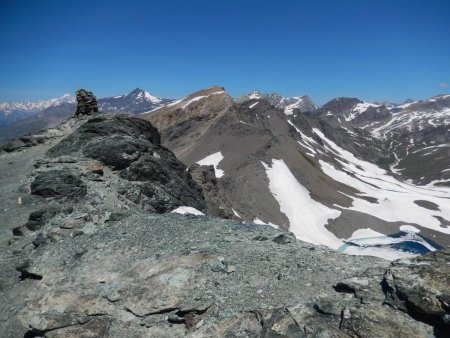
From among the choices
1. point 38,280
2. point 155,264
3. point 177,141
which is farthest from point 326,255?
point 177,141

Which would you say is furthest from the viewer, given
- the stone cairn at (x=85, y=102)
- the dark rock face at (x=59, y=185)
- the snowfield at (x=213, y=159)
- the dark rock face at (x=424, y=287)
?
the snowfield at (x=213, y=159)

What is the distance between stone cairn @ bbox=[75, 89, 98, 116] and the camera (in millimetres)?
32031

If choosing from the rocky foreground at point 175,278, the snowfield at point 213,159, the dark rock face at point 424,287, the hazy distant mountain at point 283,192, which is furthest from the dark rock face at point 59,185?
the snowfield at point 213,159

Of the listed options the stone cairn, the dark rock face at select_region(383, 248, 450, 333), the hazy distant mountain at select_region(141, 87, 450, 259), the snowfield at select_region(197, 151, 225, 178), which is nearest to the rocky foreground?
the dark rock face at select_region(383, 248, 450, 333)

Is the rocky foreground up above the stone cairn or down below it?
below

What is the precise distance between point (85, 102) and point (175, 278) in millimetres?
24894

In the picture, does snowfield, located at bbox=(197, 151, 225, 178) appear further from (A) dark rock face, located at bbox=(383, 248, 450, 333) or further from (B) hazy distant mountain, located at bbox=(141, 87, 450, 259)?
(A) dark rock face, located at bbox=(383, 248, 450, 333)

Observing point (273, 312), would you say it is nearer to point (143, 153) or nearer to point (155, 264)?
point (155, 264)

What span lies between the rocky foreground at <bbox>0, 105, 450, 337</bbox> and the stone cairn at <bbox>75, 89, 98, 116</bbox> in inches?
462

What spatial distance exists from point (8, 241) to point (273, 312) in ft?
47.2

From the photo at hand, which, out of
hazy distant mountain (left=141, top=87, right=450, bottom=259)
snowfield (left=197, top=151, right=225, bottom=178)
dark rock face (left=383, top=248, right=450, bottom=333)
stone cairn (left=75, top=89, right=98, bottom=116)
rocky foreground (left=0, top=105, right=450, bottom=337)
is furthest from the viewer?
snowfield (left=197, top=151, right=225, bottom=178)

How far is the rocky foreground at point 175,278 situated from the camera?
9773mm

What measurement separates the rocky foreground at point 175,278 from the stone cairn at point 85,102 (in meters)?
11.7

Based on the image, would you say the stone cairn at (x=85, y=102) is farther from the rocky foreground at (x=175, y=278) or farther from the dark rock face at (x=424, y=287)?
the dark rock face at (x=424, y=287)
